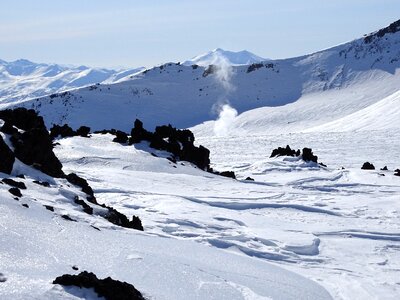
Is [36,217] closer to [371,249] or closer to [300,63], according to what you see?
[371,249]

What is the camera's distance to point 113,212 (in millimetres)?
18016

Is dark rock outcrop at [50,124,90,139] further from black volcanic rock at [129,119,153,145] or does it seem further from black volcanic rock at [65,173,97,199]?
black volcanic rock at [65,173,97,199]

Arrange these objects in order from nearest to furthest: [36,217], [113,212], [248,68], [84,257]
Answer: [84,257] → [36,217] → [113,212] → [248,68]

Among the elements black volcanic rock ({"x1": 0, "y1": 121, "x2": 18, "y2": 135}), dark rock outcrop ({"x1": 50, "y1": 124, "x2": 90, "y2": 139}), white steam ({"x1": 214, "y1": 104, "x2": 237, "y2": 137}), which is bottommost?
white steam ({"x1": 214, "y1": 104, "x2": 237, "y2": 137})

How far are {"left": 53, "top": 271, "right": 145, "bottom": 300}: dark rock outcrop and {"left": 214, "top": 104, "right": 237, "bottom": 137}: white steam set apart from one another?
112210 millimetres

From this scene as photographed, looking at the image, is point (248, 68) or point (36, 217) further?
point (248, 68)

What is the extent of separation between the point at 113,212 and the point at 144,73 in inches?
7034

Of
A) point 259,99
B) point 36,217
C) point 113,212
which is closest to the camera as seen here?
point 36,217

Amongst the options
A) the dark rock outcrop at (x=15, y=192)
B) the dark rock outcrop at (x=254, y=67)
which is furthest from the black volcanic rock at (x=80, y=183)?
the dark rock outcrop at (x=254, y=67)

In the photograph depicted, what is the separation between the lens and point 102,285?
8984 mm

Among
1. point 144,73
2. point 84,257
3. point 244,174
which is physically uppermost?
point 144,73

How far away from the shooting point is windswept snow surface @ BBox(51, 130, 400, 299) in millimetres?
16862

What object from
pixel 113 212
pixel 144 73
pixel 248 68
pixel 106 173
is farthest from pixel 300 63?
pixel 113 212

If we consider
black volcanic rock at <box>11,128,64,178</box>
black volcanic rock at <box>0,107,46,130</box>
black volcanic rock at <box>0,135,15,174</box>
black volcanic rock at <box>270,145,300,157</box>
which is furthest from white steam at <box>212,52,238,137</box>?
black volcanic rock at <box>0,135,15,174</box>
